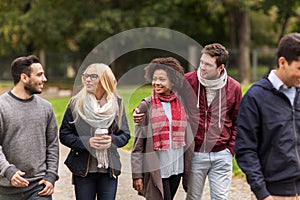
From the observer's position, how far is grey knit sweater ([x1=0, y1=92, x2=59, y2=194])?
14.1 ft

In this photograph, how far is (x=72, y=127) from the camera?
190 inches

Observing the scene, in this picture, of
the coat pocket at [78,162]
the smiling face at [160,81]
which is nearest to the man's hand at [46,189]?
the coat pocket at [78,162]

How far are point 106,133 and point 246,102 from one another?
1.46 m

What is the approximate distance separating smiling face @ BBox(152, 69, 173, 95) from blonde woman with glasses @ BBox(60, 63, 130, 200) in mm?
344

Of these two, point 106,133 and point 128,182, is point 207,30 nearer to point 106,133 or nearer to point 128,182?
point 128,182

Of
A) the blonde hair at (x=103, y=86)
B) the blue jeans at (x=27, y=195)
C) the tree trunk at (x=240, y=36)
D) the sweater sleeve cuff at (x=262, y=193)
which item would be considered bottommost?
the blue jeans at (x=27, y=195)

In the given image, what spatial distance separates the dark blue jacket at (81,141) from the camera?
4.75 metres

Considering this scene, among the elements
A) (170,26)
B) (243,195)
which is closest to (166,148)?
(243,195)

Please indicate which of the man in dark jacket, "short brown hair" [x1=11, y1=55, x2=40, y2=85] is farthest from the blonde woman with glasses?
the man in dark jacket

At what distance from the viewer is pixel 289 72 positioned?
365cm

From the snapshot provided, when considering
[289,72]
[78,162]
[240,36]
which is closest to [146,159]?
[78,162]

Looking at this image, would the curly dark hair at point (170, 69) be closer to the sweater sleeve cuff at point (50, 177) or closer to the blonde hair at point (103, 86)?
the blonde hair at point (103, 86)

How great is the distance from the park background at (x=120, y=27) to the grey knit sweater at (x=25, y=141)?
1860 centimetres

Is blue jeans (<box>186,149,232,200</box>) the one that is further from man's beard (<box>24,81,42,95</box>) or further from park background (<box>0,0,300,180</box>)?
park background (<box>0,0,300,180</box>)
